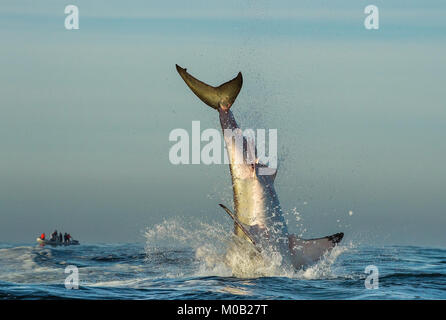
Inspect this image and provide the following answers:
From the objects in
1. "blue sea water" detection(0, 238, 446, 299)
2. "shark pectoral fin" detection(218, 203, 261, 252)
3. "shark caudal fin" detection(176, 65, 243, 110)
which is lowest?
"blue sea water" detection(0, 238, 446, 299)

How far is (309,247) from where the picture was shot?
25031 mm

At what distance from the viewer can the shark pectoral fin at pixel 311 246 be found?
24.6 meters

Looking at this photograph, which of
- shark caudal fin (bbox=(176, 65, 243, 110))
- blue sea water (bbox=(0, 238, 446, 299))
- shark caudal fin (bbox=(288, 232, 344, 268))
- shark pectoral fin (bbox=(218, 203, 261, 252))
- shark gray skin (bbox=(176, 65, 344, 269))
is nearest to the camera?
blue sea water (bbox=(0, 238, 446, 299))

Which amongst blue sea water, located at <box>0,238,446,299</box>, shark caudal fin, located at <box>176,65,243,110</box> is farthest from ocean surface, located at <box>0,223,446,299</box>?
shark caudal fin, located at <box>176,65,243,110</box>

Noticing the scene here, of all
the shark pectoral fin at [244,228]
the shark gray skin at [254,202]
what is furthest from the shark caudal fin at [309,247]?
the shark pectoral fin at [244,228]

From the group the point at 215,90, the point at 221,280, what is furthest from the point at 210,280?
the point at 215,90

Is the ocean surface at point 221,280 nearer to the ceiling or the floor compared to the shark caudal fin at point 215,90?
nearer to the floor

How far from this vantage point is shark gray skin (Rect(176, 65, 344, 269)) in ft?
78.1

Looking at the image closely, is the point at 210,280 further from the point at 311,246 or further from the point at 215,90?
the point at 215,90

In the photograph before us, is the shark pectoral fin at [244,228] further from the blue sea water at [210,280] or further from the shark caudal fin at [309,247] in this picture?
the shark caudal fin at [309,247]

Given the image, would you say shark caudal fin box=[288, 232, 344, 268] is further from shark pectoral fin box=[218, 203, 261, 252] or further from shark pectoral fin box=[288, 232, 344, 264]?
shark pectoral fin box=[218, 203, 261, 252]

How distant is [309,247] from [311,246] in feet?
0.31
